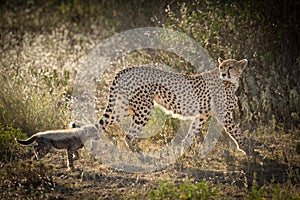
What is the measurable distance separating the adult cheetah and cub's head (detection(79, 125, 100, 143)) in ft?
0.57

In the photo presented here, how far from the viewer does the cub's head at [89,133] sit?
6071 mm

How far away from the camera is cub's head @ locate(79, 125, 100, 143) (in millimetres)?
6071

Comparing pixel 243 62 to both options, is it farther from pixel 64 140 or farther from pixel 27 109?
pixel 27 109

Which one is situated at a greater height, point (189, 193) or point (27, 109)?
point (27, 109)

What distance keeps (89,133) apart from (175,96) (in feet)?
3.69

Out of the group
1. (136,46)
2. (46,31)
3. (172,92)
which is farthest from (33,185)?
(46,31)

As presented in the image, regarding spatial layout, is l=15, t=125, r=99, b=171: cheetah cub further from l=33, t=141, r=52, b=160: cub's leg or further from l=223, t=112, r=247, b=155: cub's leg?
l=223, t=112, r=247, b=155: cub's leg

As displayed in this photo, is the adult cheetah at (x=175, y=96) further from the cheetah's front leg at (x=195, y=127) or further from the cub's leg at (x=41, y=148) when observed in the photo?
the cub's leg at (x=41, y=148)

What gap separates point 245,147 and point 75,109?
2.24 m

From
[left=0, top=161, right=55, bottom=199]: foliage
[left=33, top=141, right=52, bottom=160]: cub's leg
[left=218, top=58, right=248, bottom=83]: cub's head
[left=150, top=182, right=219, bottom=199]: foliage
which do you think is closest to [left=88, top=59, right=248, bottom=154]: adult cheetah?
[left=218, top=58, right=248, bottom=83]: cub's head

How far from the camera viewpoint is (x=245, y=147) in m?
6.40

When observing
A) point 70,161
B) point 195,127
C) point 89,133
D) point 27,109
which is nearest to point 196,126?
point 195,127

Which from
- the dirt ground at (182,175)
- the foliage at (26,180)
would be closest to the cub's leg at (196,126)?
the dirt ground at (182,175)

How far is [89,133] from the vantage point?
6117 mm
